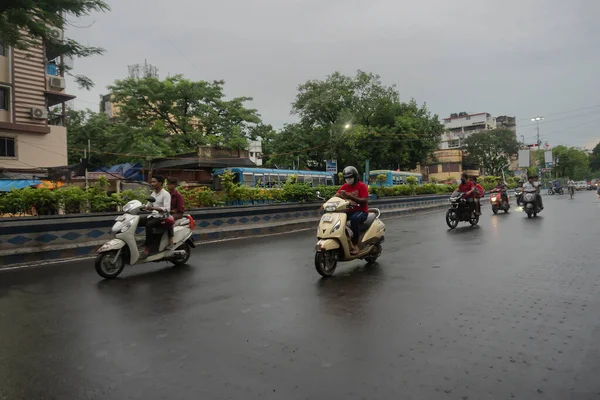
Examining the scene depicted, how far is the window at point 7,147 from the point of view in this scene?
63.5 ft

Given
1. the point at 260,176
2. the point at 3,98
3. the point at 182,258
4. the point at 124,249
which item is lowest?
the point at 182,258

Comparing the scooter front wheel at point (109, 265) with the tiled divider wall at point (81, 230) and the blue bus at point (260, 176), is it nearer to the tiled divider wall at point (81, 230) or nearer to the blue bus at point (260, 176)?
the tiled divider wall at point (81, 230)

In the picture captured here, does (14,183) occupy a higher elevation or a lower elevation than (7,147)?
lower

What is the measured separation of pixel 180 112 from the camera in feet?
102

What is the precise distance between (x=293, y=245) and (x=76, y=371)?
7.10m

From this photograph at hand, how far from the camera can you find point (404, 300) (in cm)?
465

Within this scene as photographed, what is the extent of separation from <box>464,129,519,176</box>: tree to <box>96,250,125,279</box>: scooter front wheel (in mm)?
64944

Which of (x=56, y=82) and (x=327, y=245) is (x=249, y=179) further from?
(x=327, y=245)

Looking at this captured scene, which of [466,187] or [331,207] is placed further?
[466,187]

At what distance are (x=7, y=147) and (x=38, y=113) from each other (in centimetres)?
227

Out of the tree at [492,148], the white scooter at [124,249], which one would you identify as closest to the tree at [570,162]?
the tree at [492,148]

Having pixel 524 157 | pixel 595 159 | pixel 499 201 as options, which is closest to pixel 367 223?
pixel 499 201

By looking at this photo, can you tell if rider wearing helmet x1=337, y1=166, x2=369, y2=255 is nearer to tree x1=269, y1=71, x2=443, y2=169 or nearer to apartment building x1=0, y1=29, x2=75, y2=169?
apartment building x1=0, y1=29, x2=75, y2=169

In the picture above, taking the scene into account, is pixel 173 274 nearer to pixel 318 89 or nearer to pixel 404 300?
pixel 404 300
